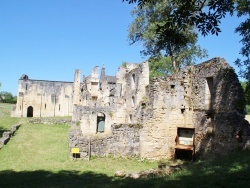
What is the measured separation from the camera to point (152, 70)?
4300 cm

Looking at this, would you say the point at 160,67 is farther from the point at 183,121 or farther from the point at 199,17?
the point at 199,17

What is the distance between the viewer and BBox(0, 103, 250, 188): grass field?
9016 mm

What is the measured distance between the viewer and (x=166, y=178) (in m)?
9.97

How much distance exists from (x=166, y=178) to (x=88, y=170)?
20.5 ft

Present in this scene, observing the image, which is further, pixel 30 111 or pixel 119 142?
pixel 30 111

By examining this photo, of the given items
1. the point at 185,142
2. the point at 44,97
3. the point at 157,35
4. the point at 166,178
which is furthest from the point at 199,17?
the point at 44,97

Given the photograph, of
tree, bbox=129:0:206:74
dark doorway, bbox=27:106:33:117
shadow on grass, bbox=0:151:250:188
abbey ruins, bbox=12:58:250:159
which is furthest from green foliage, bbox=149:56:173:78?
shadow on grass, bbox=0:151:250:188

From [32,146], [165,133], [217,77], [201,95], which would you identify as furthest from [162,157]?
[32,146]

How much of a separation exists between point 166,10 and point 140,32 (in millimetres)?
4001

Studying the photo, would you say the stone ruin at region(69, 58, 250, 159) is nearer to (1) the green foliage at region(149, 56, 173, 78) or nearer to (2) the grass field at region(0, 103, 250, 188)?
(2) the grass field at region(0, 103, 250, 188)

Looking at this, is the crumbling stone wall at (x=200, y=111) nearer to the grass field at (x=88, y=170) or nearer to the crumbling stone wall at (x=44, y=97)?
the grass field at (x=88, y=170)

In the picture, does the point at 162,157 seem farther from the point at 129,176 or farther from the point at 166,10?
the point at 166,10

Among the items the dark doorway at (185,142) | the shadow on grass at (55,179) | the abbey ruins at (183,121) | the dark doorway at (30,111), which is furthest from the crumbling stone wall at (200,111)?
the dark doorway at (30,111)

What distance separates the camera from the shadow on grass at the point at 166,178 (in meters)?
8.60
